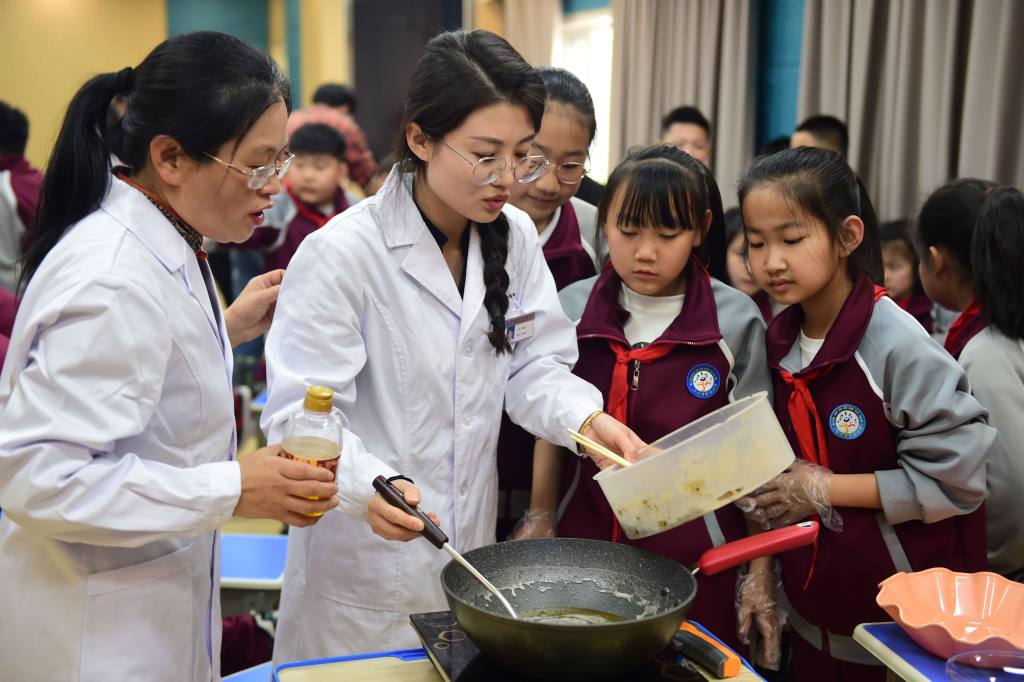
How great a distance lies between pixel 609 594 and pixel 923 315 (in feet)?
8.15

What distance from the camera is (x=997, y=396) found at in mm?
1891

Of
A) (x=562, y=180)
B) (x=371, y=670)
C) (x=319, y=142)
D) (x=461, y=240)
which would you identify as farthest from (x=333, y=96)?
(x=371, y=670)

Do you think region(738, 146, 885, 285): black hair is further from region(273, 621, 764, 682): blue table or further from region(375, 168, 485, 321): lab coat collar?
region(273, 621, 764, 682): blue table

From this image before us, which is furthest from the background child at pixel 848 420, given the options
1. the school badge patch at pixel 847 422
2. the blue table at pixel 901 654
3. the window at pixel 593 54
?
the window at pixel 593 54

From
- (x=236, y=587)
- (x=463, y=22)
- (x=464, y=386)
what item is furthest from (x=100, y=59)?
(x=464, y=386)

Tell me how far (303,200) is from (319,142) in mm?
262

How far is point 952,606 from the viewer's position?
1449 millimetres

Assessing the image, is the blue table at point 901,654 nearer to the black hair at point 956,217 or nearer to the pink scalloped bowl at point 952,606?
the pink scalloped bowl at point 952,606

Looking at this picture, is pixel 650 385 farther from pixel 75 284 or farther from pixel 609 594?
pixel 75 284

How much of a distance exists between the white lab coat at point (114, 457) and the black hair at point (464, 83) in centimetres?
46

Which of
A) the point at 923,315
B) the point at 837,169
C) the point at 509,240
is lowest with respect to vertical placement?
the point at 923,315

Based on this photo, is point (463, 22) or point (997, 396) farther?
point (463, 22)

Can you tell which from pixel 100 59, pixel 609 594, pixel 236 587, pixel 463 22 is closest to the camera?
pixel 609 594

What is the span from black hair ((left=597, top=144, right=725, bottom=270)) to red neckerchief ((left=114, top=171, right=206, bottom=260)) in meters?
0.80
